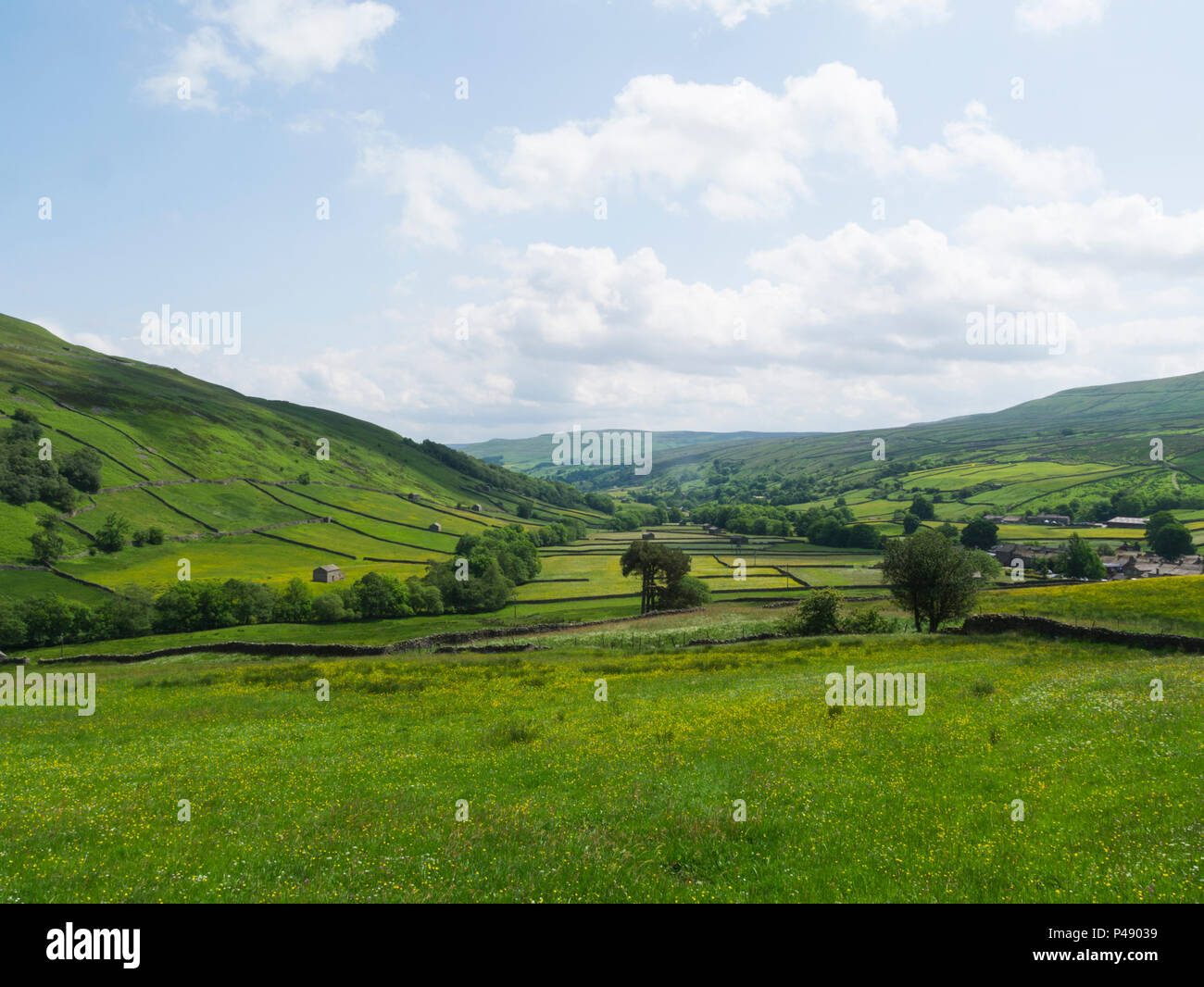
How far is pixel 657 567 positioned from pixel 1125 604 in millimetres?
51654

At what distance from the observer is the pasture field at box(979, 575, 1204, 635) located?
44719 mm

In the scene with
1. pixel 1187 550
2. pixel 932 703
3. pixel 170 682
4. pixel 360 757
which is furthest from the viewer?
pixel 1187 550

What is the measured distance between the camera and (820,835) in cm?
1266

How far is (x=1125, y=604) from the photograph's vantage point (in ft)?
169

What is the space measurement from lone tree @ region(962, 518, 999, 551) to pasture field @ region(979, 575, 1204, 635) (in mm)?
90495

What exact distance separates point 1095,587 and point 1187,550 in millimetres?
95201

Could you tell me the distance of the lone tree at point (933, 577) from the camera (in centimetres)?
5247

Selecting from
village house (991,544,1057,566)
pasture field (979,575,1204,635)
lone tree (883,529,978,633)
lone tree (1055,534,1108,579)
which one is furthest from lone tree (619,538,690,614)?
village house (991,544,1057,566)

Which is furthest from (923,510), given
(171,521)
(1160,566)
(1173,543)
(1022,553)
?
(171,521)

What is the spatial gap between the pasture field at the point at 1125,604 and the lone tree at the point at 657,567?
125 ft

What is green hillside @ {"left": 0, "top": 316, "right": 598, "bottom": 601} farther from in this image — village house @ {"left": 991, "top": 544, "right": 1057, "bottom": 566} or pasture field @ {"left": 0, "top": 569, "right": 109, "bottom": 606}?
village house @ {"left": 991, "top": 544, "right": 1057, "bottom": 566}

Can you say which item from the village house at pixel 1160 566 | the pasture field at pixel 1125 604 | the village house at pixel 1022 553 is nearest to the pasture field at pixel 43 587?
the pasture field at pixel 1125 604
